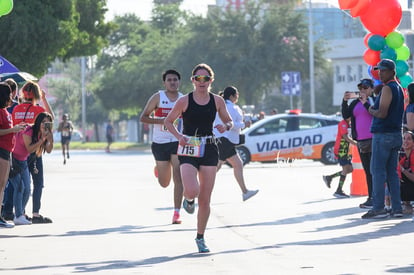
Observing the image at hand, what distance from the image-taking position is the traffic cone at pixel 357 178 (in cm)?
1820

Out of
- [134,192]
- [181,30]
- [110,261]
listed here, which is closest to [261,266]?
[110,261]

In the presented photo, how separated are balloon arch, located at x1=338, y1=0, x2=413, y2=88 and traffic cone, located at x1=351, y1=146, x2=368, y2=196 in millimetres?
1787

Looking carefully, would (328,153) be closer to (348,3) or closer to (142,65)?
(348,3)

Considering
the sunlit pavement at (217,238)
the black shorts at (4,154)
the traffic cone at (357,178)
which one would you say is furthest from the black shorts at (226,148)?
the black shorts at (4,154)

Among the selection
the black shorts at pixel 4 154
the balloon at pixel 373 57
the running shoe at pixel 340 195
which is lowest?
the running shoe at pixel 340 195

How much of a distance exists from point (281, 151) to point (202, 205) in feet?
68.4

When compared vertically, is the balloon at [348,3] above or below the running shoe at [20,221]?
above

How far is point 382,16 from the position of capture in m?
16.5

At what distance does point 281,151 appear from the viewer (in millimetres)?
31781

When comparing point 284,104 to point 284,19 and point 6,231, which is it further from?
point 6,231

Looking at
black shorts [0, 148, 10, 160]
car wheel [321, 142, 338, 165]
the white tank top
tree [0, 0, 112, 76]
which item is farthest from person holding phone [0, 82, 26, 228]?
tree [0, 0, 112, 76]

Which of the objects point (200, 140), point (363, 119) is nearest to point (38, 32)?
point (363, 119)

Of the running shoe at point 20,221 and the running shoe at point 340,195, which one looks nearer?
the running shoe at point 20,221

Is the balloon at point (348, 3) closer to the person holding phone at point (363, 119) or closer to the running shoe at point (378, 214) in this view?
the person holding phone at point (363, 119)
